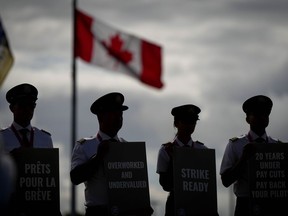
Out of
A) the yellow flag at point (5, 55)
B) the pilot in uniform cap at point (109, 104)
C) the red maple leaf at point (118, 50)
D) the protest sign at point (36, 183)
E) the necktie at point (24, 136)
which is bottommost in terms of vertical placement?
the protest sign at point (36, 183)

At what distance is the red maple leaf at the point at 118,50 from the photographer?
23797mm

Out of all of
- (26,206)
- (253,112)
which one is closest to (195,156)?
(253,112)

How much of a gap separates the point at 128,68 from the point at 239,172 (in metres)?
14.5

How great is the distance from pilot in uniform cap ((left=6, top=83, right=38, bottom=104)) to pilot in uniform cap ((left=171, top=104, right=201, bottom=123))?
191 cm

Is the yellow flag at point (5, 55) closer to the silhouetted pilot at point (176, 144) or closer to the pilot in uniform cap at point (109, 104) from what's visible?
the silhouetted pilot at point (176, 144)

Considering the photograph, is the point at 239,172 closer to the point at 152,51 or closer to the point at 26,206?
the point at 26,206

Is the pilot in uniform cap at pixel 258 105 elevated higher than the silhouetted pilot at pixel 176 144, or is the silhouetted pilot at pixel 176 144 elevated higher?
the pilot in uniform cap at pixel 258 105

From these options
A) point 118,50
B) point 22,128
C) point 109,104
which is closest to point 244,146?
point 109,104

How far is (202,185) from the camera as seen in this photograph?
32.2 ft

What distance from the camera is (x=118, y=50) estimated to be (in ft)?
79.3

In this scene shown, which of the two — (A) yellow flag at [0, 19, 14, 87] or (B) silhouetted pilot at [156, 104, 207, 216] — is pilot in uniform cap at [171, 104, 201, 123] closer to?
(B) silhouetted pilot at [156, 104, 207, 216]

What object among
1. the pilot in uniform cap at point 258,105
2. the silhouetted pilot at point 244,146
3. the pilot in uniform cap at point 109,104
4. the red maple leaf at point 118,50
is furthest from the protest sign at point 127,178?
the red maple leaf at point 118,50

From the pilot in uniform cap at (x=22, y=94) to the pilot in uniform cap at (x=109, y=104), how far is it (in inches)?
28.6

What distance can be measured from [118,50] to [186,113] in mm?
14206
